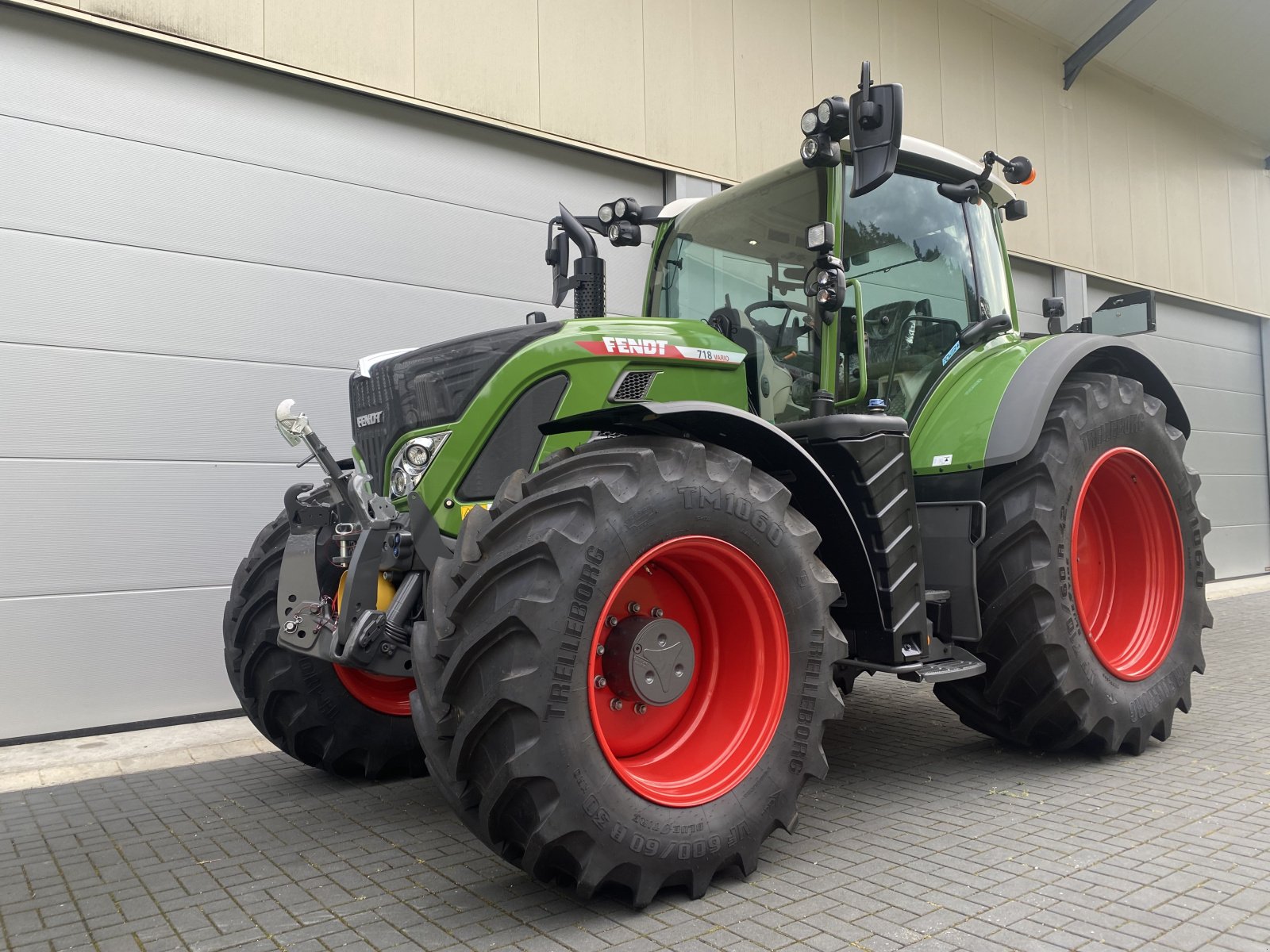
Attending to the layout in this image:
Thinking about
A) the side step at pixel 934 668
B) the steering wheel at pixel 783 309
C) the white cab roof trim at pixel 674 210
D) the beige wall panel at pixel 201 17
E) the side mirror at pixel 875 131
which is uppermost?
the beige wall panel at pixel 201 17

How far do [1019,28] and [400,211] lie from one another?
8074mm

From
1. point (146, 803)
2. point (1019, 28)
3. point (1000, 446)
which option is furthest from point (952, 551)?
point (1019, 28)

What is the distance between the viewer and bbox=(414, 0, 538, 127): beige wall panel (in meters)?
6.66

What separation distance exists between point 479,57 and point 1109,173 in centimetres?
890

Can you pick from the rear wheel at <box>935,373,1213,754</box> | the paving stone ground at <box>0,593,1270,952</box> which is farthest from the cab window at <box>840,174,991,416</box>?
the paving stone ground at <box>0,593,1270,952</box>

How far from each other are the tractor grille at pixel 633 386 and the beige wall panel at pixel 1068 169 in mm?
9525

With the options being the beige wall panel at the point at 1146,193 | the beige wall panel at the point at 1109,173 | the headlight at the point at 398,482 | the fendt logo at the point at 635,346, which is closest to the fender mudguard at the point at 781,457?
the fendt logo at the point at 635,346

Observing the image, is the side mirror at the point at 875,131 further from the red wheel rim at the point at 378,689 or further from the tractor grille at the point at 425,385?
the red wheel rim at the point at 378,689

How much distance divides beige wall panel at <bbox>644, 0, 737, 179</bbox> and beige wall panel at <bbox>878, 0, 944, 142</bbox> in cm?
221

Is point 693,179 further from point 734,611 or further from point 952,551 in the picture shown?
point 734,611

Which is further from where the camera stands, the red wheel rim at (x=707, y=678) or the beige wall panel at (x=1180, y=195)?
the beige wall panel at (x=1180, y=195)

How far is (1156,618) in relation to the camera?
475cm

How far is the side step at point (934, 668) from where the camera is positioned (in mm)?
3621

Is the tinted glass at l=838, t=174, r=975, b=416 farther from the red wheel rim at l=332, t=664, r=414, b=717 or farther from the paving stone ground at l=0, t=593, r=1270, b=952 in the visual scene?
the red wheel rim at l=332, t=664, r=414, b=717
